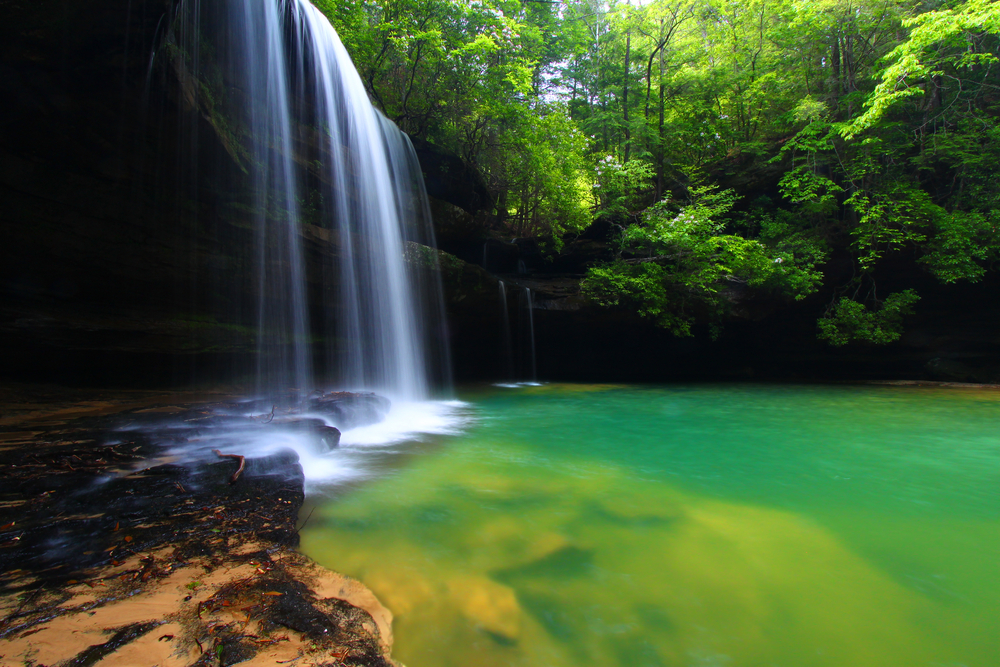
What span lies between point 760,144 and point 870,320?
7438 mm

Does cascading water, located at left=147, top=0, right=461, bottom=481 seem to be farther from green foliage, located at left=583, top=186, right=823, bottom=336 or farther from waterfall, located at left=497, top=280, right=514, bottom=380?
green foliage, located at left=583, top=186, right=823, bottom=336

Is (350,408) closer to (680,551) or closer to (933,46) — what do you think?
(680,551)

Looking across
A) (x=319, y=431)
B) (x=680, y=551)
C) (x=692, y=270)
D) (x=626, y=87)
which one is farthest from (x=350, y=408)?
(x=626, y=87)

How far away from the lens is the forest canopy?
43.7ft

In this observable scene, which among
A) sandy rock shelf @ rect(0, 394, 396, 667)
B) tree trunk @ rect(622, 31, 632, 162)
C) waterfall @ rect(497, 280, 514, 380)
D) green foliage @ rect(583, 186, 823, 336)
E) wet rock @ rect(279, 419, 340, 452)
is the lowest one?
sandy rock shelf @ rect(0, 394, 396, 667)

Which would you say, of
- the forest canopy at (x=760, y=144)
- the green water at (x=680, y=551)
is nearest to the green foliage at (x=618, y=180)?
the forest canopy at (x=760, y=144)

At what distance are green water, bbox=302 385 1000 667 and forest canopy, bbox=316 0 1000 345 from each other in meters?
8.86

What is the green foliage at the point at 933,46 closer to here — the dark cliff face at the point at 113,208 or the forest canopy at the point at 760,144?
the forest canopy at the point at 760,144

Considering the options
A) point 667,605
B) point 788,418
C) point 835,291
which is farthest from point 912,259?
point 667,605

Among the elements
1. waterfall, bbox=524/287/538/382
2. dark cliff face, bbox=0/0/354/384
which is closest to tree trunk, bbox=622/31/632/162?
waterfall, bbox=524/287/538/382

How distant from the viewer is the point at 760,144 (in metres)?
17.0

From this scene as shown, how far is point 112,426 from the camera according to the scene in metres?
5.68

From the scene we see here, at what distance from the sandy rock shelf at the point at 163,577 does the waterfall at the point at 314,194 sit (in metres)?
6.41

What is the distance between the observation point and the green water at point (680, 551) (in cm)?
246
